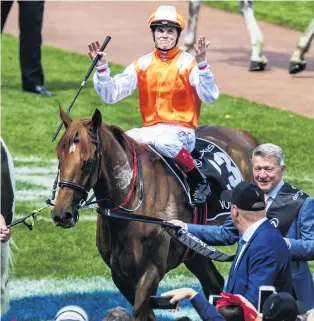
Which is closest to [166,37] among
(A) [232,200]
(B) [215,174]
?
(B) [215,174]

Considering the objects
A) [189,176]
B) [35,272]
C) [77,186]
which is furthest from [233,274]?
[35,272]

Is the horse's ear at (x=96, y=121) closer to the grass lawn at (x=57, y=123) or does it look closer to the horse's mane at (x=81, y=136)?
the horse's mane at (x=81, y=136)

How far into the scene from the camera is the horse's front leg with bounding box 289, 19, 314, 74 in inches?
729

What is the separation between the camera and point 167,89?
934 centimetres

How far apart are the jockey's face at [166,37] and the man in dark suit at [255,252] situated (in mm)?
2387

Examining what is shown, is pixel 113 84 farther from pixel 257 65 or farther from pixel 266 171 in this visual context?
pixel 257 65

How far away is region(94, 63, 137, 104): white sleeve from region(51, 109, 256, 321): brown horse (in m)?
0.47

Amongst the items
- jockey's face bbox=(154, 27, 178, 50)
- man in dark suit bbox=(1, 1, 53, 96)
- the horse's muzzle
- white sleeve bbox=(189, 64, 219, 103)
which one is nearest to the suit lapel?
the horse's muzzle

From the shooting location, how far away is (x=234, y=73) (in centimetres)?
1930

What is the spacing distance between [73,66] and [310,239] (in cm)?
1230

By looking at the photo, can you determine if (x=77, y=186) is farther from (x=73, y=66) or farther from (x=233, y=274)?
(x=73, y=66)

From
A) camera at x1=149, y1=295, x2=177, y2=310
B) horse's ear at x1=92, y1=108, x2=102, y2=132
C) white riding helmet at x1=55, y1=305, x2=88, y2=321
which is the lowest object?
white riding helmet at x1=55, y1=305, x2=88, y2=321

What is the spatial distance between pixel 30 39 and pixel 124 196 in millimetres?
9158

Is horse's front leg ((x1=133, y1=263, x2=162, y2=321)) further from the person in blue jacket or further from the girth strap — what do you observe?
the person in blue jacket
